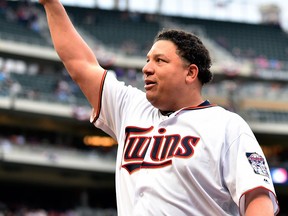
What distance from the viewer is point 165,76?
111 inches

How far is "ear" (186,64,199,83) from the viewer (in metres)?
2.87

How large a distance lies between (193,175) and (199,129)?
0.73 ft

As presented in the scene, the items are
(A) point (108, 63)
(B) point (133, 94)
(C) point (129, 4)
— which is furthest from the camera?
(C) point (129, 4)

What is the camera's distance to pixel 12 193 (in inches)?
1122

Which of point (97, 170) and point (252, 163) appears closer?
point (252, 163)

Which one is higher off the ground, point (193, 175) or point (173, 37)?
point (173, 37)

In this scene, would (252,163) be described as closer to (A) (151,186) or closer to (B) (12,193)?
(A) (151,186)

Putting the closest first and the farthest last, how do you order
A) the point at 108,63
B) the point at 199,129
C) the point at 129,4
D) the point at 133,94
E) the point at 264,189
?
the point at 264,189 < the point at 199,129 < the point at 133,94 < the point at 108,63 < the point at 129,4

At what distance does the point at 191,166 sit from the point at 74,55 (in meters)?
0.83

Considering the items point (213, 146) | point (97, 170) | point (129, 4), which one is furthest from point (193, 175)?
point (129, 4)

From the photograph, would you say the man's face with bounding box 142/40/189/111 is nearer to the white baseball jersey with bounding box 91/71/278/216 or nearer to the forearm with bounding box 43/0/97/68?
the white baseball jersey with bounding box 91/71/278/216

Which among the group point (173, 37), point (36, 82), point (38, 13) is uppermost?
point (173, 37)

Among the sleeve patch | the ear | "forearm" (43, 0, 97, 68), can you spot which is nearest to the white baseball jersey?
the sleeve patch

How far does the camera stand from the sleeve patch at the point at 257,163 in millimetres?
2551
